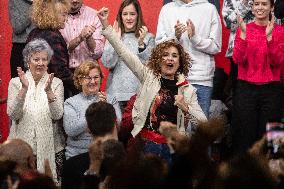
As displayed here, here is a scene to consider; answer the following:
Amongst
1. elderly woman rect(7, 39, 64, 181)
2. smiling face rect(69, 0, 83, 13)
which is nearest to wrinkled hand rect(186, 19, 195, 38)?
smiling face rect(69, 0, 83, 13)

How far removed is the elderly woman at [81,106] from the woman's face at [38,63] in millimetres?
249

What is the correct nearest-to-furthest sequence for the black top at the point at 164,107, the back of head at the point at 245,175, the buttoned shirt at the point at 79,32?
1. the back of head at the point at 245,175
2. the black top at the point at 164,107
3. the buttoned shirt at the point at 79,32

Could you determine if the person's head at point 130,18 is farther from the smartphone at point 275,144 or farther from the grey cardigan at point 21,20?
the smartphone at point 275,144

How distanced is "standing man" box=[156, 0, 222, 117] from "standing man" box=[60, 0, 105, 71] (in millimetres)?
536

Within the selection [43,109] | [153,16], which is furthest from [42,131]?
[153,16]

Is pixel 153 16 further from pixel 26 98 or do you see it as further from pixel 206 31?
pixel 26 98

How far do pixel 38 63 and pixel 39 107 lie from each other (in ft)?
1.11

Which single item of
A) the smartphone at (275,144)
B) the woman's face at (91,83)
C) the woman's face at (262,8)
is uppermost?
the woman's face at (262,8)

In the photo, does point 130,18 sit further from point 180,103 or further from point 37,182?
point 37,182

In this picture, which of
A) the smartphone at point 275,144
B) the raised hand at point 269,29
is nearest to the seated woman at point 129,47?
the raised hand at point 269,29

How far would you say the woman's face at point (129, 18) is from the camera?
19.4 ft

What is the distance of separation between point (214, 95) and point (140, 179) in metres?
4.93

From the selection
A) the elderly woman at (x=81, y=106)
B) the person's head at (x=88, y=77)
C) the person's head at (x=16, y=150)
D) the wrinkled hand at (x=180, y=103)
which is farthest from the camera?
the person's head at (x=88, y=77)

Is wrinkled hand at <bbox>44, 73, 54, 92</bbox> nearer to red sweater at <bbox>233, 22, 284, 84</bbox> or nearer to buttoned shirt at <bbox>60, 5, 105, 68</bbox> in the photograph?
buttoned shirt at <bbox>60, 5, 105, 68</bbox>
